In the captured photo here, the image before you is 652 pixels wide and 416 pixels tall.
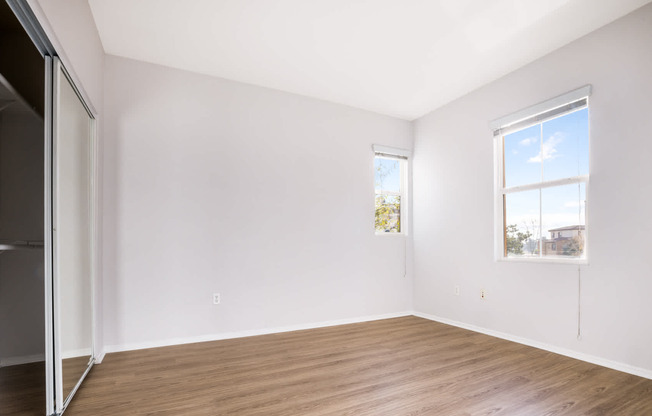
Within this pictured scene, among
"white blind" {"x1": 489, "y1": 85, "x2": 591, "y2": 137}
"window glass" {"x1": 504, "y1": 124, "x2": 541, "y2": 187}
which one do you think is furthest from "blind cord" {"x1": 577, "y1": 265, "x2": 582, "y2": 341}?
"white blind" {"x1": 489, "y1": 85, "x2": 591, "y2": 137}

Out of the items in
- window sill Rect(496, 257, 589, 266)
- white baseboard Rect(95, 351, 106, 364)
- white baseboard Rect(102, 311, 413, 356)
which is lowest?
white baseboard Rect(102, 311, 413, 356)

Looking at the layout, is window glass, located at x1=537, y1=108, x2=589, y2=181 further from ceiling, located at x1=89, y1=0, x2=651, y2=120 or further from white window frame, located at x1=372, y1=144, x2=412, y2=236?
Result: white window frame, located at x1=372, y1=144, x2=412, y2=236

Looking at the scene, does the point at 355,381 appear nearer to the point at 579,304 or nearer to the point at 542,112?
the point at 579,304

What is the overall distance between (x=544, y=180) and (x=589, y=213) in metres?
0.57

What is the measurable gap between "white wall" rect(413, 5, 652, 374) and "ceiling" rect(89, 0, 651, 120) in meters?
0.27

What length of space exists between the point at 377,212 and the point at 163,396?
10.8ft

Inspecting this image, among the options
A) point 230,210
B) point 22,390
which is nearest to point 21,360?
point 22,390

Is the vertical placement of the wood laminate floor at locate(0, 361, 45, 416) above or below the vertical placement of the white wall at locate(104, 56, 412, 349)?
below

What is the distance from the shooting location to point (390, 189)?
4.84 metres

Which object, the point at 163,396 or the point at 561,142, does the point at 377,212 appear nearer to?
the point at 561,142

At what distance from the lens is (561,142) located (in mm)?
3203

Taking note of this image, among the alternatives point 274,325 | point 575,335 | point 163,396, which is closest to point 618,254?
point 575,335

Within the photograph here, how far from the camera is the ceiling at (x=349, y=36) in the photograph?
Answer: 2.60 metres

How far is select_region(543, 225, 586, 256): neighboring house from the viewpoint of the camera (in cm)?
300
